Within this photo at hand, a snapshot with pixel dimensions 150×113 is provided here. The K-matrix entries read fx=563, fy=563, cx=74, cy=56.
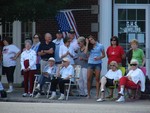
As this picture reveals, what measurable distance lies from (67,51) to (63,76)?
99cm

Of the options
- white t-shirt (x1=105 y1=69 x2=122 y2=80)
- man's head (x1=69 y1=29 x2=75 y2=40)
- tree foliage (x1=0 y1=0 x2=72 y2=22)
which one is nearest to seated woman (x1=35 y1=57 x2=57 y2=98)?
man's head (x1=69 y1=29 x2=75 y2=40)

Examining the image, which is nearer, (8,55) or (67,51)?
(67,51)

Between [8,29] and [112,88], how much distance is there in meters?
6.12

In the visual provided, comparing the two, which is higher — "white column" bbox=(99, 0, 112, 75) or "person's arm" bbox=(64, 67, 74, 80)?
"white column" bbox=(99, 0, 112, 75)

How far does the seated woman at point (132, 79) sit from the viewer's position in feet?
55.8

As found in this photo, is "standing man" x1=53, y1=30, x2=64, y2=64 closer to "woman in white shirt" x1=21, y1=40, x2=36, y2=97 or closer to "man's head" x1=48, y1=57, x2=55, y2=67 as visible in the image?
"man's head" x1=48, y1=57, x2=55, y2=67

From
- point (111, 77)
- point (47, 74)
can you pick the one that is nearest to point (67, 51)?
point (47, 74)

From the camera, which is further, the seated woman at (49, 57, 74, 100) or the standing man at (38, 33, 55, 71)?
the standing man at (38, 33, 55, 71)

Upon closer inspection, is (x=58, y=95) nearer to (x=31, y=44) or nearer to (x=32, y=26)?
(x=31, y=44)

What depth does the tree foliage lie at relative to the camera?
17750mm

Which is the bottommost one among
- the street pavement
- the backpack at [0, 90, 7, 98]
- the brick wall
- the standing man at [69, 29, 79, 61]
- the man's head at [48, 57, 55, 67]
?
the street pavement

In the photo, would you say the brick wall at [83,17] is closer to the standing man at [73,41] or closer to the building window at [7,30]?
the building window at [7,30]

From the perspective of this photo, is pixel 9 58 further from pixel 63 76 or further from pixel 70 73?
pixel 70 73

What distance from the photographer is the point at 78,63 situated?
18438 millimetres
